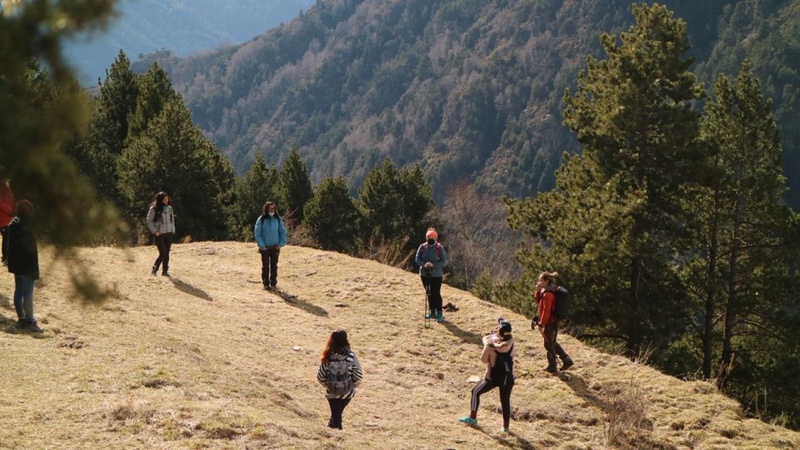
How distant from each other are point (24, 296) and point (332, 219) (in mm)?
33933

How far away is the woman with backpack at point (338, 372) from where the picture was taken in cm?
905

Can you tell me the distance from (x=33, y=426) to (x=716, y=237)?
22.1m

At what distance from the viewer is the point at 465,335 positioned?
610 inches

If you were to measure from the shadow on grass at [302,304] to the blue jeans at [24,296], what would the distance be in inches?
257

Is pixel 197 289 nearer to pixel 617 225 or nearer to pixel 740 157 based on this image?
pixel 617 225

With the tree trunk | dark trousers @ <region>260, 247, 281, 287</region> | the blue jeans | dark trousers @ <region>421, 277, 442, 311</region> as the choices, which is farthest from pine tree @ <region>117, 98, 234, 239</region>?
the tree trunk

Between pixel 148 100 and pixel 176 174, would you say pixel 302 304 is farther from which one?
pixel 148 100

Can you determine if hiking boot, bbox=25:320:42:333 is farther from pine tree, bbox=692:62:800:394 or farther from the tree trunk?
the tree trunk

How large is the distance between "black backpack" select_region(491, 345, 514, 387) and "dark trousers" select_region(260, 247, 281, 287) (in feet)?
25.7

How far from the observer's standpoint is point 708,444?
36.7 feet

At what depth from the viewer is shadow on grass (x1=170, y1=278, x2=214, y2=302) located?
52.5 ft

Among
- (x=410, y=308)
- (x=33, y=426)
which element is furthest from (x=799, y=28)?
(x=33, y=426)

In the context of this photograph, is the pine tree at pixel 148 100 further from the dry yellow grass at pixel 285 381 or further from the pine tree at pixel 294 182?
the dry yellow grass at pixel 285 381

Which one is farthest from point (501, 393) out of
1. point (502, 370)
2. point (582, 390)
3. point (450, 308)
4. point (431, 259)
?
point (450, 308)
